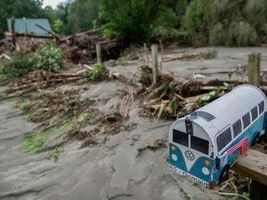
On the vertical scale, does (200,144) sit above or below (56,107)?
above

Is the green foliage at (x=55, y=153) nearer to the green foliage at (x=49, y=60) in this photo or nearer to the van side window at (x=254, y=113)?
the van side window at (x=254, y=113)

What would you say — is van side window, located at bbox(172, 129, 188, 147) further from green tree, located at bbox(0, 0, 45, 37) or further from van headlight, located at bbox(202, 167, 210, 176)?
green tree, located at bbox(0, 0, 45, 37)

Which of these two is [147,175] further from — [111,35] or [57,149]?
[111,35]

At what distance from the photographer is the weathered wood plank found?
62.9 inches

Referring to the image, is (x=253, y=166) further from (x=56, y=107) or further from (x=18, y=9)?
(x=18, y=9)

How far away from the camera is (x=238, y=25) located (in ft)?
45.8

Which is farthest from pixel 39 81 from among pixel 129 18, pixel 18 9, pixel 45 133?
pixel 18 9

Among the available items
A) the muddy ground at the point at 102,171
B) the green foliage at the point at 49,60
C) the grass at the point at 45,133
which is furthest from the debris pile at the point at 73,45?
the muddy ground at the point at 102,171

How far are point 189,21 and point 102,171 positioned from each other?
1303 centimetres

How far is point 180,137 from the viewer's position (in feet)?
6.11

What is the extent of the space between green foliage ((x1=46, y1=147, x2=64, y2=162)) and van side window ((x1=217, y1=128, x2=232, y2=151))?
3.65 m

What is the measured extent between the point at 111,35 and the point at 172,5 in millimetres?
4098

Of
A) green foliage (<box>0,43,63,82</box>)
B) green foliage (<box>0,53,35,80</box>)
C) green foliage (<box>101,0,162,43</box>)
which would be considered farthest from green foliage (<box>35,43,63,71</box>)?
green foliage (<box>101,0,162,43</box>)

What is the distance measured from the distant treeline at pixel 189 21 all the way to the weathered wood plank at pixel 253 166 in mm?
13133
